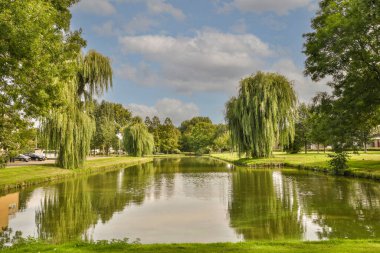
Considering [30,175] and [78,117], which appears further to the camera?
[78,117]

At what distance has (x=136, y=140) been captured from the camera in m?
68.2

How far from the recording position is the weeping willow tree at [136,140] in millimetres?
67875

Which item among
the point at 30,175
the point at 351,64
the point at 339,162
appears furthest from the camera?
the point at 30,175

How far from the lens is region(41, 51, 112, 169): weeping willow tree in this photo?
97.9 ft

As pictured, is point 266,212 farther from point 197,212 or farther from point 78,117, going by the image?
point 78,117

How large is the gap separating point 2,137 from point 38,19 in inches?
209

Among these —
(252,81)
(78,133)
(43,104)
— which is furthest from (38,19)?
(252,81)

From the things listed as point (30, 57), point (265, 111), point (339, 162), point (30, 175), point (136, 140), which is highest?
point (265, 111)

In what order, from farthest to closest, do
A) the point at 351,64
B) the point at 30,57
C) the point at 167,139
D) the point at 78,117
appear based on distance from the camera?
the point at 167,139 < the point at 78,117 < the point at 351,64 < the point at 30,57

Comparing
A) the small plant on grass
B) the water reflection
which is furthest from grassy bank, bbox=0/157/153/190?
the small plant on grass

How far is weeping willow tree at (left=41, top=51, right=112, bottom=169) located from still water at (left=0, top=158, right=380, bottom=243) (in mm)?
7903

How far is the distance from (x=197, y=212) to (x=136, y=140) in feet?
178

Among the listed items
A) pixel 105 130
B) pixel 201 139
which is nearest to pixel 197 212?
pixel 105 130

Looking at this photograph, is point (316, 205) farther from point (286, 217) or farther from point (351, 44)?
point (351, 44)
